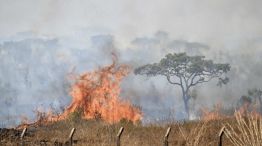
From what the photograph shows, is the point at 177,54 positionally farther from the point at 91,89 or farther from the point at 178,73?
the point at 91,89

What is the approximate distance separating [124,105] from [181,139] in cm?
1989

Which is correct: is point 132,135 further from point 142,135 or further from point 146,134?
point 146,134

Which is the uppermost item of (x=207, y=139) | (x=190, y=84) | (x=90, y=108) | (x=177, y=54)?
(x=177, y=54)

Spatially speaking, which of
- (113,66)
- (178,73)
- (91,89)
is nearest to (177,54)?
(178,73)

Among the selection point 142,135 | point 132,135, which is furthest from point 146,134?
point 132,135

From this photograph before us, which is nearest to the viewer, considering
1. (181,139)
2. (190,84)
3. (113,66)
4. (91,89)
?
(181,139)

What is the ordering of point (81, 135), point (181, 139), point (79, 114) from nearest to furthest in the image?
point (181, 139)
point (81, 135)
point (79, 114)

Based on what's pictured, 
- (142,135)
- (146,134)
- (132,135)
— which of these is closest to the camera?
(142,135)

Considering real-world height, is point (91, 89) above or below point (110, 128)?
above

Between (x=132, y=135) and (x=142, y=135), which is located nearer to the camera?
(x=142, y=135)

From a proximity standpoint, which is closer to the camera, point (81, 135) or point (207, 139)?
point (207, 139)

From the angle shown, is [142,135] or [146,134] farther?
[146,134]

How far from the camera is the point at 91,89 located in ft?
144

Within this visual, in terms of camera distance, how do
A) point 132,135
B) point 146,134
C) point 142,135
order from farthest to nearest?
point 132,135 → point 146,134 → point 142,135
